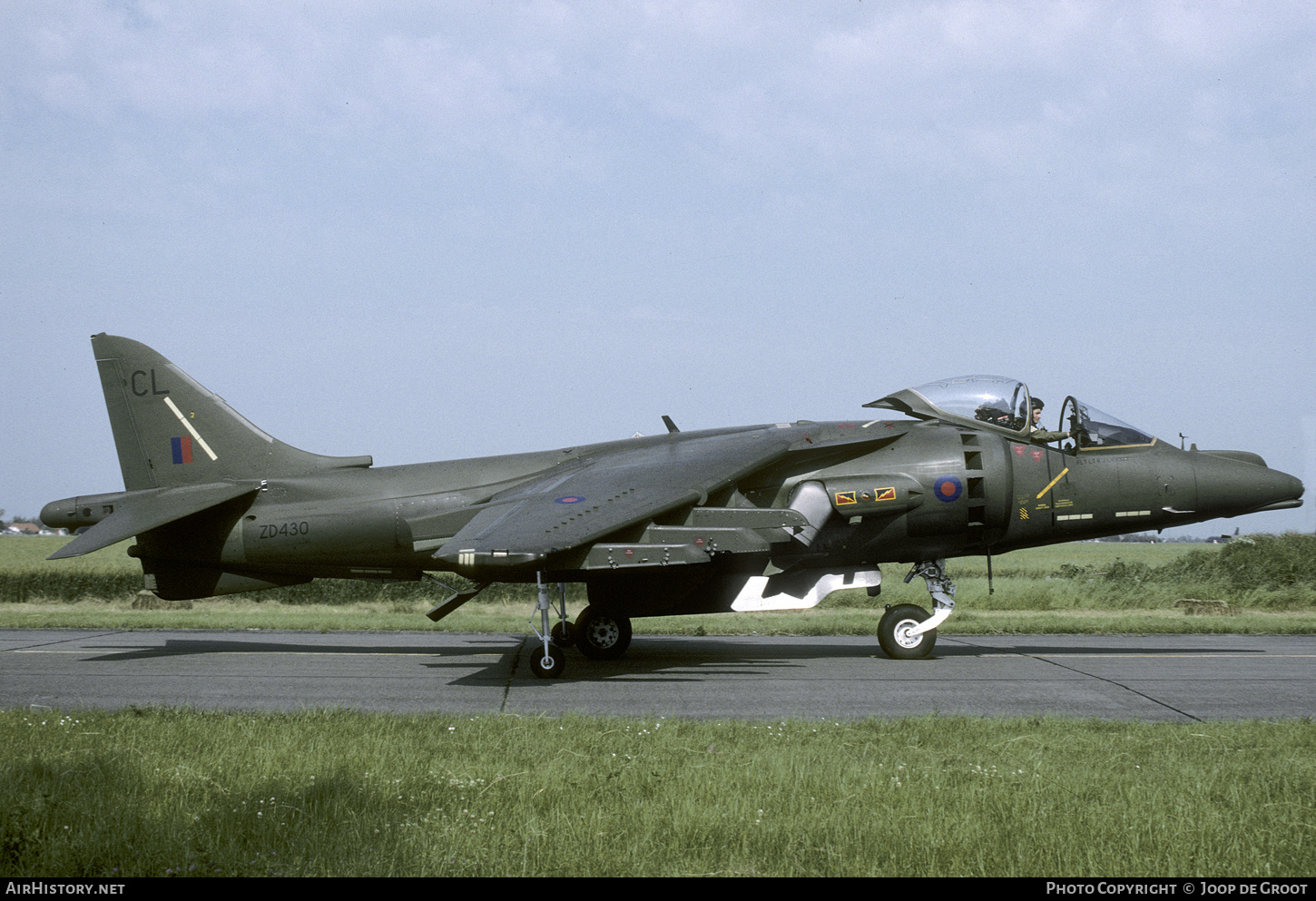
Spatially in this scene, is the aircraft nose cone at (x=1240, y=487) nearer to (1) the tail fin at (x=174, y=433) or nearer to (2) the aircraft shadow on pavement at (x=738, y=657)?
(2) the aircraft shadow on pavement at (x=738, y=657)

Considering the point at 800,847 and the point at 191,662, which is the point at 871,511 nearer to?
the point at 800,847

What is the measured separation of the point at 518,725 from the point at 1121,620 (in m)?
16.1

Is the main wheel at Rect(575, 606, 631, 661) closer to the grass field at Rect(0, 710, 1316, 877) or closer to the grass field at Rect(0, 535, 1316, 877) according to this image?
the grass field at Rect(0, 535, 1316, 877)

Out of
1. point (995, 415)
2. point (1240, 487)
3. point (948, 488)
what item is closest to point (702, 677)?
point (948, 488)

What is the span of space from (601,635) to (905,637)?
4.44 m

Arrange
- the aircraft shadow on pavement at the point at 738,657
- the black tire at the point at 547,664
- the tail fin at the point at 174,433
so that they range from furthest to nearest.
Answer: the tail fin at the point at 174,433 < the aircraft shadow on pavement at the point at 738,657 < the black tire at the point at 547,664

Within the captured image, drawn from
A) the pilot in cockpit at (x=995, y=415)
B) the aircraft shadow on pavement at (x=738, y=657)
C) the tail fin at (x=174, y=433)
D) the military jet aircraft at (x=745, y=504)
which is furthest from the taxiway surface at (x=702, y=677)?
the pilot in cockpit at (x=995, y=415)

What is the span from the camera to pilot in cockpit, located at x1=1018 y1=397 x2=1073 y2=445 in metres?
13.5

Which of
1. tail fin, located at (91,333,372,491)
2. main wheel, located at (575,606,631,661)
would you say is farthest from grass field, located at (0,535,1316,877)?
tail fin, located at (91,333,372,491)

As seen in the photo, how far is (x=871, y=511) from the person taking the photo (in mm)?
12781

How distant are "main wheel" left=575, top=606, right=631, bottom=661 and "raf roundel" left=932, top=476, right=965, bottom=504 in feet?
16.1

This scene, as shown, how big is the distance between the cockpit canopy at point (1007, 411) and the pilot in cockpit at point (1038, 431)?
13 mm

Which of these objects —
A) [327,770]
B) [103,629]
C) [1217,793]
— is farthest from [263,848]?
[103,629]

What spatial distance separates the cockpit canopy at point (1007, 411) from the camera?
13.5 metres
